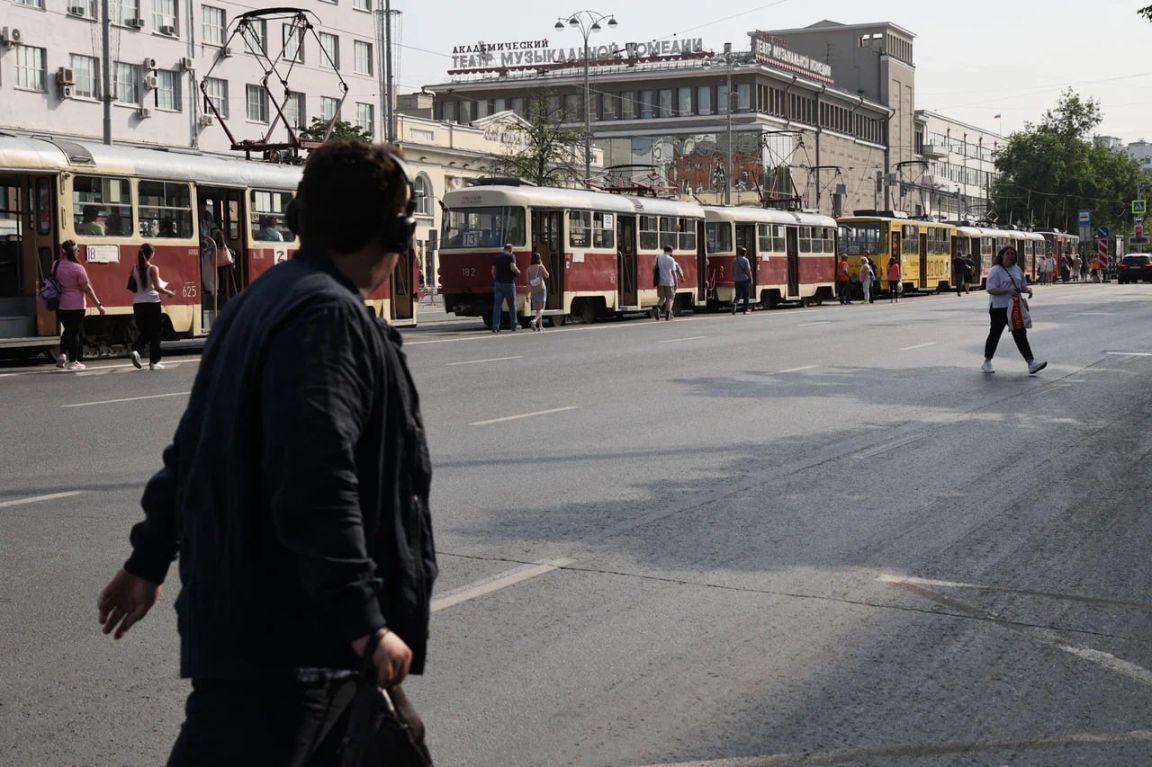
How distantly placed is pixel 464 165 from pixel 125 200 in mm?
47890

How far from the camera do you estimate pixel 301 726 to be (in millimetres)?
2785

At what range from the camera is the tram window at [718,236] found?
44094 millimetres

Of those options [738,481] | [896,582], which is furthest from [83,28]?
[896,582]

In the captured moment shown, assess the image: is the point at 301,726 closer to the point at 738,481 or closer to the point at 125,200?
the point at 738,481

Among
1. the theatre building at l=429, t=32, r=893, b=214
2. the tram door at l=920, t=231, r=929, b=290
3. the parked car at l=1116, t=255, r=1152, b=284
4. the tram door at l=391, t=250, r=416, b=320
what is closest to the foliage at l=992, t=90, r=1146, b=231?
the theatre building at l=429, t=32, r=893, b=214

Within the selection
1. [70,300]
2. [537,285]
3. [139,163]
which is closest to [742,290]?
[537,285]

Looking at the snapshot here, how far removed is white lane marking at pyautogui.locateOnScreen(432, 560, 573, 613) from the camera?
258 inches

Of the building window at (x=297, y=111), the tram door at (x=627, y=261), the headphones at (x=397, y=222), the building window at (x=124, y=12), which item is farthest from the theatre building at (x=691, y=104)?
the headphones at (x=397, y=222)

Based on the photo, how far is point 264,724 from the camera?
277 centimetres

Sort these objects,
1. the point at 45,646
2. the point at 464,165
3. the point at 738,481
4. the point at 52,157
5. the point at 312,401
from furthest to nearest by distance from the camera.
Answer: the point at 464,165
the point at 52,157
the point at 738,481
the point at 45,646
the point at 312,401

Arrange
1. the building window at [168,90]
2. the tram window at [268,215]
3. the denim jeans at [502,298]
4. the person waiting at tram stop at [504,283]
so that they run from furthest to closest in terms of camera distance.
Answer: the building window at [168,90], the denim jeans at [502,298], the person waiting at tram stop at [504,283], the tram window at [268,215]

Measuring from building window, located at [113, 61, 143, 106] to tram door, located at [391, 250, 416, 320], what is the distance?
76.2 ft

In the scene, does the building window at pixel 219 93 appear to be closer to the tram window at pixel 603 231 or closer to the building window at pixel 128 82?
A: the building window at pixel 128 82

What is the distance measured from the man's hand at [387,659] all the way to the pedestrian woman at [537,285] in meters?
28.7
